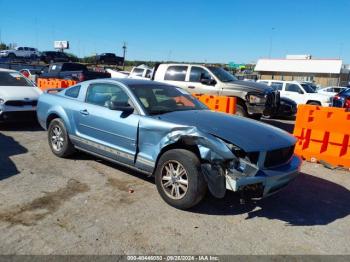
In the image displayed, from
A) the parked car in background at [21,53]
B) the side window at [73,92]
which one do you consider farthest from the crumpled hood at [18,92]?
the parked car in background at [21,53]

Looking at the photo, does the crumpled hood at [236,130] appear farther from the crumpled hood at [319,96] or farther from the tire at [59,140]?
the crumpled hood at [319,96]

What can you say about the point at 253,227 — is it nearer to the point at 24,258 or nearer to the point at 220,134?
the point at 220,134

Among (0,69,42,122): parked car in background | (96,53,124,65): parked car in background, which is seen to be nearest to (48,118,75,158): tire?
(0,69,42,122): parked car in background

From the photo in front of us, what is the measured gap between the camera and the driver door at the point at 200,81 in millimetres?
11422

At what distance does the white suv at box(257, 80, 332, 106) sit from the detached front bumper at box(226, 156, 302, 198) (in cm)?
1387

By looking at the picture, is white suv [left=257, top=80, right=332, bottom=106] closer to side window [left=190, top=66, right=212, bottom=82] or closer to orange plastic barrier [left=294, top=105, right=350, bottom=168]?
side window [left=190, top=66, right=212, bottom=82]

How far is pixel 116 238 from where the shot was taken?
3.80 meters

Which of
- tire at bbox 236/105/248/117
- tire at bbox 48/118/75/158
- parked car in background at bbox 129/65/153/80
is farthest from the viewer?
parked car in background at bbox 129/65/153/80

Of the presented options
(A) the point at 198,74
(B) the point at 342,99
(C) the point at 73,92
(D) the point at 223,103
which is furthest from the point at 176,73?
(B) the point at 342,99

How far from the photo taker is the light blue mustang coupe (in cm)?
421

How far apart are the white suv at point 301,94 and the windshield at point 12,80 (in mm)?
12389

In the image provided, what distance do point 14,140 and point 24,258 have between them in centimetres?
530

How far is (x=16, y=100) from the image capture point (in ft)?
30.2

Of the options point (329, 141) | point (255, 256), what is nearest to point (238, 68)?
point (329, 141)
